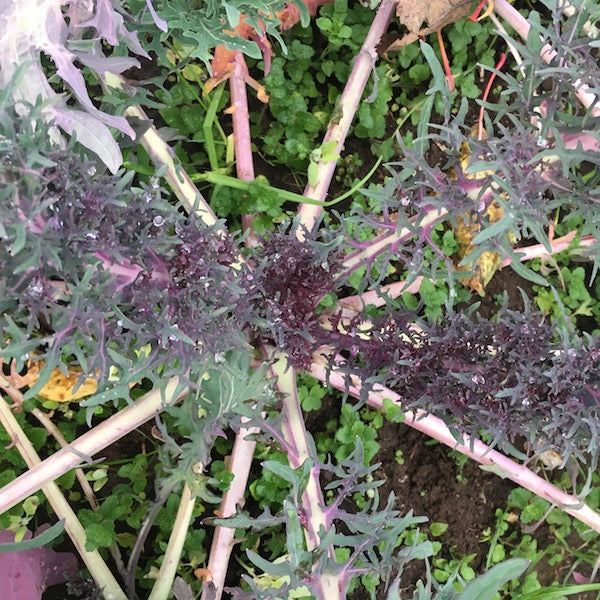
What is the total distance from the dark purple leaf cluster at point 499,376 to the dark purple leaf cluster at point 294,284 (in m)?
0.11

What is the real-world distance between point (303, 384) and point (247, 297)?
590mm

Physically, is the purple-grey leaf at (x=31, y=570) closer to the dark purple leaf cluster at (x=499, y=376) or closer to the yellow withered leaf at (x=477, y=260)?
the dark purple leaf cluster at (x=499, y=376)

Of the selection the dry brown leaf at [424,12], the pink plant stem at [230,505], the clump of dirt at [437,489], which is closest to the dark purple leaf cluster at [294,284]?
the pink plant stem at [230,505]

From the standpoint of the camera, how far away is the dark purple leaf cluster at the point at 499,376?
A: 1.08m

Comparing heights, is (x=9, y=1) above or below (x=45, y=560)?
above

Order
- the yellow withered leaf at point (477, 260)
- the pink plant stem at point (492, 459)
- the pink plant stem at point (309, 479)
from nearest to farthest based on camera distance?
the pink plant stem at point (309, 479), the pink plant stem at point (492, 459), the yellow withered leaf at point (477, 260)

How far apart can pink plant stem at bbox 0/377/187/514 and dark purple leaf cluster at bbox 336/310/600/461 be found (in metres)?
0.42

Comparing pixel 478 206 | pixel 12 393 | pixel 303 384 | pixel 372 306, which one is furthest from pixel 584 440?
pixel 12 393

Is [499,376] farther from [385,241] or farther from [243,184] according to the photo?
[243,184]

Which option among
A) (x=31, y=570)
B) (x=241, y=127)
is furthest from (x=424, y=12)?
(x=31, y=570)

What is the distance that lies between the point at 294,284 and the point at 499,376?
16.5 inches

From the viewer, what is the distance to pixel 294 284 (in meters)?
1.31

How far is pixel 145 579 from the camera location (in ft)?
5.30

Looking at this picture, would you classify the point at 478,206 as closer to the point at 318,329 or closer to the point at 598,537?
the point at 318,329
